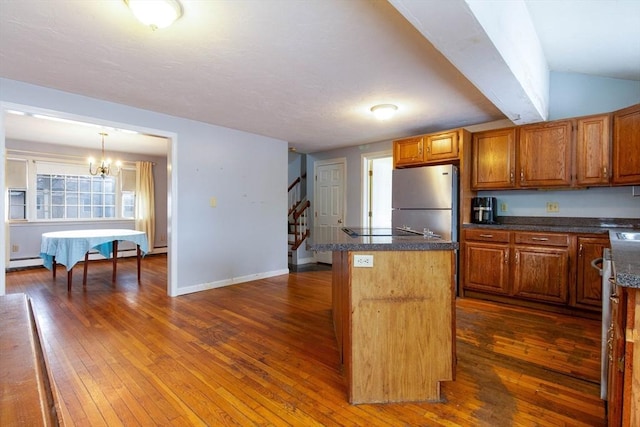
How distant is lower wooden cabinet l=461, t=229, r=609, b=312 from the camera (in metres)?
3.08

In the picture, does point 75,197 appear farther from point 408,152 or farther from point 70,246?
point 408,152

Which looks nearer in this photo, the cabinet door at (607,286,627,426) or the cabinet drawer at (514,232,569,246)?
the cabinet door at (607,286,627,426)

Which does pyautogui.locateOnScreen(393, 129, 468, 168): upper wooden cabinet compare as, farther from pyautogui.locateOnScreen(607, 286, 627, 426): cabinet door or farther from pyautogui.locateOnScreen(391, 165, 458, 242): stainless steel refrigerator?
pyautogui.locateOnScreen(607, 286, 627, 426): cabinet door

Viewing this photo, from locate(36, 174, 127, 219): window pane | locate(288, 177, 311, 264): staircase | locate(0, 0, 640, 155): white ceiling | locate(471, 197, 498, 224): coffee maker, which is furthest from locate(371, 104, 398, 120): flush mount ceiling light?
locate(36, 174, 127, 219): window pane

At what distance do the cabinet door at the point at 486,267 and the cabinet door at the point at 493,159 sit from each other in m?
0.76

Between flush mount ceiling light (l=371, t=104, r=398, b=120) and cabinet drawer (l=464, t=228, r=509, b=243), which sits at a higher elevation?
flush mount ceiling light (l=371, t=104, r=398, b=120)

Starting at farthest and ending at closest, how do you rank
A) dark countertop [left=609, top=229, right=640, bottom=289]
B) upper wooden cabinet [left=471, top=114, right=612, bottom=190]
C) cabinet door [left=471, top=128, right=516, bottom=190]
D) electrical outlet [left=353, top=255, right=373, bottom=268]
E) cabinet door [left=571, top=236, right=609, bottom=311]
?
cabinet door [left=471, top=128, right=516, bottom=190], upper wooden cabinet [left=471, top=114, right=612, bottom=190], cabinet door [left=571, top=236, right=609, bottom=311], electrical outlet [left=353, top=255, right=373, bottom=268], dark countertop [left=609, top=229, right=640, bottom=289]

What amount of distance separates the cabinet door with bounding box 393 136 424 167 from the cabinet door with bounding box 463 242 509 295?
1.29 meters

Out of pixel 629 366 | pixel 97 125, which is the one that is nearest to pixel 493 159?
pixel 629 366

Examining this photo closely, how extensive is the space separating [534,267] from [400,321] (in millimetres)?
2398

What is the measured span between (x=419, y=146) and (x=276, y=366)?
10.8ft

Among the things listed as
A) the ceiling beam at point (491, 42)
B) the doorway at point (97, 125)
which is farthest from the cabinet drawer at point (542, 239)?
the doorway at point (97, 125)

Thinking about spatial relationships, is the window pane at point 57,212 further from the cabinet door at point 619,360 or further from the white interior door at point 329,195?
the cabinet door at point 619,360

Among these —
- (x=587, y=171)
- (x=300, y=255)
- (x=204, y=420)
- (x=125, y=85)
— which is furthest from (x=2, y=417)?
(x=300, y=255)
